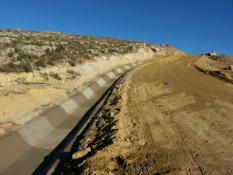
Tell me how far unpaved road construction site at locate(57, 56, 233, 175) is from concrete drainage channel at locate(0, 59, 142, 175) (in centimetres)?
102

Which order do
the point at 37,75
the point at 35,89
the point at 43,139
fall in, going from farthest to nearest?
the point at 37,75, the point at 35,89, the point at 43,139

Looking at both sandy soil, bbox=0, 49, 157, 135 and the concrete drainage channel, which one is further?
sandy soil, bbox=0, 49, 157, 135

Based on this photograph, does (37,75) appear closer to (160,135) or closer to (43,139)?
(43,139)

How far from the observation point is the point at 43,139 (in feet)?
45.4

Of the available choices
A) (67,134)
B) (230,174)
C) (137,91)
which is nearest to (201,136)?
(230,174)

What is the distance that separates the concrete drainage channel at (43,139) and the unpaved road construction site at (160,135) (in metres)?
1.02

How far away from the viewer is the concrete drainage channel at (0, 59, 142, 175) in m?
11.3

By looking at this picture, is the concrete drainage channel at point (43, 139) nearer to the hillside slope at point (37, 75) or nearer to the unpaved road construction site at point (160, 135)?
the hillside slope at point (37, 75)

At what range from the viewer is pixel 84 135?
43.1 feet

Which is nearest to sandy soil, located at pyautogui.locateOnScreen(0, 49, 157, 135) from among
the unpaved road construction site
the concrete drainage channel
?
the concrete drainage channel

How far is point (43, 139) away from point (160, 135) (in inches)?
181

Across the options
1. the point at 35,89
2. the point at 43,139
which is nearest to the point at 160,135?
the point at 43,139

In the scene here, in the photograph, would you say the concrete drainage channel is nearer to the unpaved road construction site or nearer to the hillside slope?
the hillside slope

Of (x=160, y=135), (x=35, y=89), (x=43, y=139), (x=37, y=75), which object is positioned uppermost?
(x=160, y=135)
